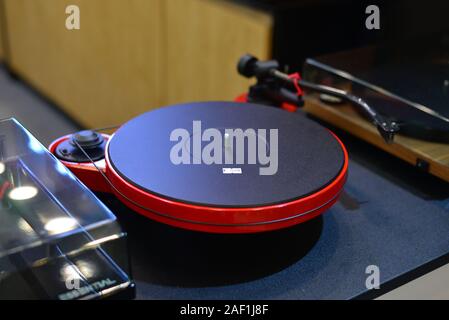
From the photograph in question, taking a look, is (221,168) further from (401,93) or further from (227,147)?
(401,93)

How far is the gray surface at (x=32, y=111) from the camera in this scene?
2473 mm

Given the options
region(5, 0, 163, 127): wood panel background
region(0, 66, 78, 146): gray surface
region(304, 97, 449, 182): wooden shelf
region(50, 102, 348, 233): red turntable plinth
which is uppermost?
region(50, 102, 348, 233): red turntable plinth

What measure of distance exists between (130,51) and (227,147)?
1342mm

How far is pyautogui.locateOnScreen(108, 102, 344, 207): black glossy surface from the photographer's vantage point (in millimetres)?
739

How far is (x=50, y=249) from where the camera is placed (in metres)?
0.71

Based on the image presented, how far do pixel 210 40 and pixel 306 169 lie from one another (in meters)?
1.05

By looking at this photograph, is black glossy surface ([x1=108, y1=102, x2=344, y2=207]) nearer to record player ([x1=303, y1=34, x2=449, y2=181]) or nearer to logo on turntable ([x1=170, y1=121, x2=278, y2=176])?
logo on turntable ([x1=170, y1=121, x2=278, y2=176])

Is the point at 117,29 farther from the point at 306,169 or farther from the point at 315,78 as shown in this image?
the point at 306,169

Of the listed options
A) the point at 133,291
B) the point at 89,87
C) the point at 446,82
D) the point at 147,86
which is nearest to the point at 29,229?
the point at 133,291

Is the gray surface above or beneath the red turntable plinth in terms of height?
beneath

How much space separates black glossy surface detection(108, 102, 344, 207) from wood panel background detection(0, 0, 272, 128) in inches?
26.9

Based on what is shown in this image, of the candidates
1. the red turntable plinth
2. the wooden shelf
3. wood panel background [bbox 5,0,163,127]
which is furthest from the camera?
wood panel background [bbox 5,0,163,127]

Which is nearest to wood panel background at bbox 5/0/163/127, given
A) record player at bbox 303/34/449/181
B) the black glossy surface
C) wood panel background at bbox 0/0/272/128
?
wood panel background at bbox 0/0/272/128

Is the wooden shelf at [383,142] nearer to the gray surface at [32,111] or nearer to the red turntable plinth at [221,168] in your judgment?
the red turntable plinth at [221,168]
